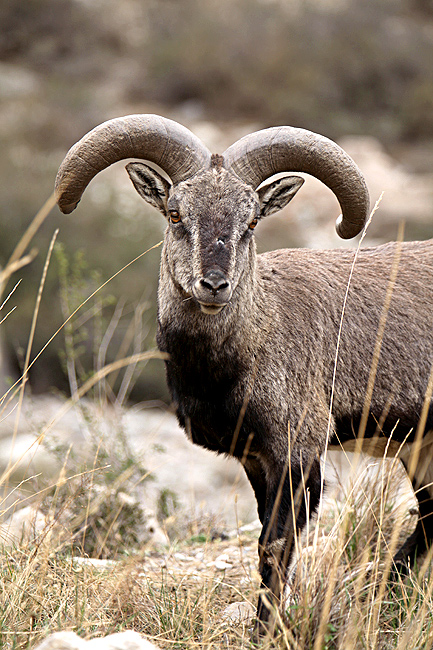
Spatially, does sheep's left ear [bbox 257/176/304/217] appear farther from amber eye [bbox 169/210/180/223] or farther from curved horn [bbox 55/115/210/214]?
amber eye [bbox 169/210/180/223]

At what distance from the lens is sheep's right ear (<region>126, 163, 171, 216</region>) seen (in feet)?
17.4

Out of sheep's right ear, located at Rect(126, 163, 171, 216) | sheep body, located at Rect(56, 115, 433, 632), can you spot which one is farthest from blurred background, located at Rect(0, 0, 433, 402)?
sheep body, located at Rect(56, 115, 433, 632)

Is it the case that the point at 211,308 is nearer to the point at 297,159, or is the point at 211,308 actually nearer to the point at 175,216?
the point at 175,216

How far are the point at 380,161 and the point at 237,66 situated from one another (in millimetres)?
10925

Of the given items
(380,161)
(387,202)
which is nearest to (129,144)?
(387,202)

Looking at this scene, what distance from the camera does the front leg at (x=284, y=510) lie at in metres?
4.75

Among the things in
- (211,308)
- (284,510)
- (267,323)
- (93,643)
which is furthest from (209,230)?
(93,643)

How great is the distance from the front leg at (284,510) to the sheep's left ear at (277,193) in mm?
1835

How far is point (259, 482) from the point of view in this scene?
547 centimetres

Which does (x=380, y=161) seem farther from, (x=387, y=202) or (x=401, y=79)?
(x=401, y=79)

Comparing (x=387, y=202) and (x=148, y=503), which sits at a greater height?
(x=387, y=202)

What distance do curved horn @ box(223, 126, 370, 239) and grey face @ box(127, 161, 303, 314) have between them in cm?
14

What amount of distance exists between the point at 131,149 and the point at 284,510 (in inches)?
104

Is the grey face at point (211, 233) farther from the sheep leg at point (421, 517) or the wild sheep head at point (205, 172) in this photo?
the sheep leg at point (421, 517)
